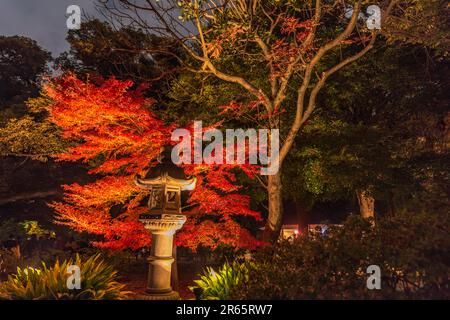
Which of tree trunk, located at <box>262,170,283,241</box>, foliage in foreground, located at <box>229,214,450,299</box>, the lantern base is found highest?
tree trunk, located at <box>262,170,283,241</box>

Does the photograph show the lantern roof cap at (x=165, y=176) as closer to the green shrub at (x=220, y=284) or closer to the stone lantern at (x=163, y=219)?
the stone lantern at (x=163, y=219)

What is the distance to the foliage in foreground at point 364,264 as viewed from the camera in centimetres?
530

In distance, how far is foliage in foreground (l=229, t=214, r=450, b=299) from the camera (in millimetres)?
5301

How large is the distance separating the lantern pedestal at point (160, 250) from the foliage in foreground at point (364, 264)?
2.16 metres

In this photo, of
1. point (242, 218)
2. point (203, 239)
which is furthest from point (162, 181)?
point (242, 218)

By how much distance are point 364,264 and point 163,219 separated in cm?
399

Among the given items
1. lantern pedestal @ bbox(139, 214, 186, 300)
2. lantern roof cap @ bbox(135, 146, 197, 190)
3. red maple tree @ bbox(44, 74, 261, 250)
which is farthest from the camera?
red maple tree @ bbox(44, 74, 261, 250)

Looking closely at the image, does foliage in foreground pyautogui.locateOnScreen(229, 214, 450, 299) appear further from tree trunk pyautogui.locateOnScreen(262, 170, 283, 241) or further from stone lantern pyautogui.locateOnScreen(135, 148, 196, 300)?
tree trunk pyautogui.locateOnScreen(262, 170, 283, 241)

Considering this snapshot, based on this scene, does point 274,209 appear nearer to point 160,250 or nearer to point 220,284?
point 220,284

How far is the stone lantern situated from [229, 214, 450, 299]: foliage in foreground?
2.19 meters

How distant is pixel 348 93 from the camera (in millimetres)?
12367

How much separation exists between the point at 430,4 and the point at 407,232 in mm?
6233

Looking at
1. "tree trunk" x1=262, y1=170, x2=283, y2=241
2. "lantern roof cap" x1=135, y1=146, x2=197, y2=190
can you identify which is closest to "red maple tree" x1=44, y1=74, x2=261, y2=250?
"tree trunk" x1=262, y1=170, x2=283, y2=241

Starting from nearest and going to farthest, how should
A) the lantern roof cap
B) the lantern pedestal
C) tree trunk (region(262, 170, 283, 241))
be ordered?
the lantern pedestal < the lantern roof cap < tree trunk (region(262, 170, 283, 241))
